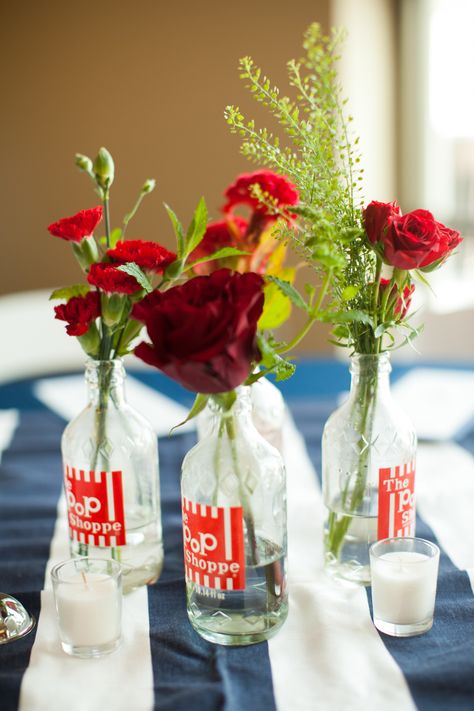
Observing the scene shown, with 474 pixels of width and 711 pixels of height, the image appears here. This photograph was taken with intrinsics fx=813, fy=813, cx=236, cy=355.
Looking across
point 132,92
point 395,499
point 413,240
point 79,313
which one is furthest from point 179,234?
point 132,92

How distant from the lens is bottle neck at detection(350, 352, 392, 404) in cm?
78

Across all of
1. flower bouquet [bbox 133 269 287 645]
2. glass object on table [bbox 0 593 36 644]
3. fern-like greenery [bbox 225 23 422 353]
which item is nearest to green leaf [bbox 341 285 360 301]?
fern-like greenery [bbox 225 23 422 353]

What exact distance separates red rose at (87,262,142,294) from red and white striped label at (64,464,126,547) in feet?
0.63

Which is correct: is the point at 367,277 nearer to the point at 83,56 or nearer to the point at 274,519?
the point at 274,519

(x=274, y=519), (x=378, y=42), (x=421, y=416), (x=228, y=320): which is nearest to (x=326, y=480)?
(x=274, y=519)

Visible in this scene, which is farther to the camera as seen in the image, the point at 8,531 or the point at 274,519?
the point at 8,531

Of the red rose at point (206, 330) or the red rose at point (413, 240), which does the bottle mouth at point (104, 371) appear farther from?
the red rose at point (413, 240)

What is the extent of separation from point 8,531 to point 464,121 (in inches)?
124

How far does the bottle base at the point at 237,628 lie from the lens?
2.34 ft

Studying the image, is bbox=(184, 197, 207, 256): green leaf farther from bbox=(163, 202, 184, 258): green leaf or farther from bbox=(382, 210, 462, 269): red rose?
bbox=(382, 210, 462, 269): red rose

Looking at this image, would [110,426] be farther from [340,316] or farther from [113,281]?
[340,316]

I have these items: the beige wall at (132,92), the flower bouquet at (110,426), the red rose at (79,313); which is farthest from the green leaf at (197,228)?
the beige wall at (132,92)

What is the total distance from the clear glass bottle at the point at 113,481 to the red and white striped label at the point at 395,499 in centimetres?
24

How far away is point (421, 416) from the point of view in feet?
4.36
